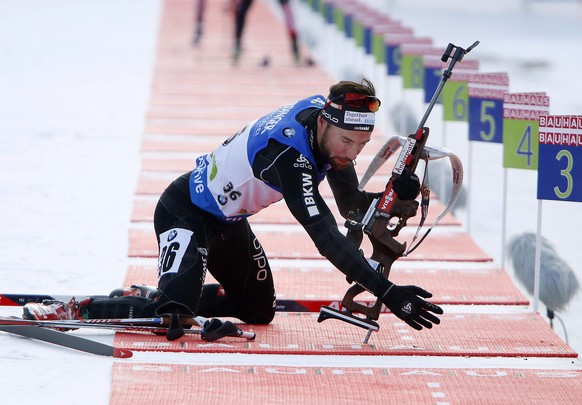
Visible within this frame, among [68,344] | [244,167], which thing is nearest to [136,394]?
[68,344]

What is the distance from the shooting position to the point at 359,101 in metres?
4.18

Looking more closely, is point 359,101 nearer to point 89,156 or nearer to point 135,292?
point 135,292

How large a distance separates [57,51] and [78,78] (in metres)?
2.12

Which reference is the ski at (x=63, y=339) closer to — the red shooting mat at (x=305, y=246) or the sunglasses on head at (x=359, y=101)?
the sunglasses on head at (x=359, y=101)

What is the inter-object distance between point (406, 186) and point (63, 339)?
1.41m

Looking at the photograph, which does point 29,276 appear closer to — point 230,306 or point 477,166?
point 230,306

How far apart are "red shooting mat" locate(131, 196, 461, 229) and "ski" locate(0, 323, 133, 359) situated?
2385mm

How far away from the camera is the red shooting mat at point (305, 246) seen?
606 centimetres

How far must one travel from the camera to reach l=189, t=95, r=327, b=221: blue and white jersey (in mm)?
4223

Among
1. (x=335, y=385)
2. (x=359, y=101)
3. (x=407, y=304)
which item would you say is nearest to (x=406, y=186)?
(x=359, y=101)

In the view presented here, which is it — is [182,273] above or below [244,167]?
below

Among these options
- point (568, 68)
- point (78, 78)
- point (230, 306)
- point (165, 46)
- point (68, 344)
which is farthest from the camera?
point (165, 46)

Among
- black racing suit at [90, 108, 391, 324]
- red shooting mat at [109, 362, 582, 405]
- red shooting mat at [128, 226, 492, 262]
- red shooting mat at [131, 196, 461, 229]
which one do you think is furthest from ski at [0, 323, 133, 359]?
red shooting mat at [131, 196, 461, 229]

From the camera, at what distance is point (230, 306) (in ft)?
15.6
